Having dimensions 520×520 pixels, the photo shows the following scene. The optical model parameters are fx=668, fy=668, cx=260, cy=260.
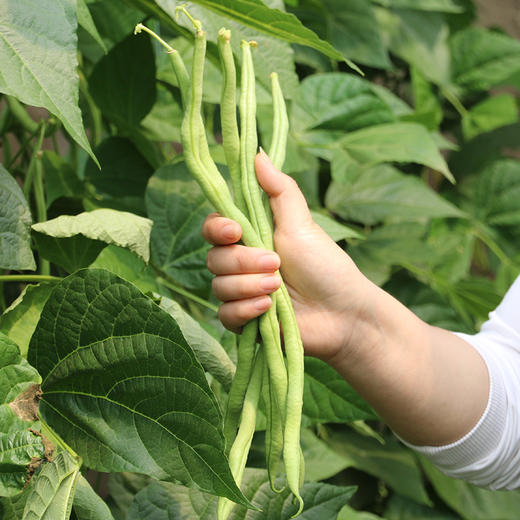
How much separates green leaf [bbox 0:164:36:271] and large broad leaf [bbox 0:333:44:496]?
70 millimetres

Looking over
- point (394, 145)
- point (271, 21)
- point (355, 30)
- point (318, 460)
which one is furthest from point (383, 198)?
point (271, 21)

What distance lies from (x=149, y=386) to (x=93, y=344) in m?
0.04

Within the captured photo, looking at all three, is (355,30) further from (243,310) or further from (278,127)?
(243,310)

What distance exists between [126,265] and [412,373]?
290mm

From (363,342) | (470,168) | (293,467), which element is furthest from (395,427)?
(470,168)

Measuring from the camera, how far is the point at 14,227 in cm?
42

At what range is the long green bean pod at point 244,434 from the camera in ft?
1.23

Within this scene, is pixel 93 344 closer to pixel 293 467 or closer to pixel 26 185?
pixel 293 467

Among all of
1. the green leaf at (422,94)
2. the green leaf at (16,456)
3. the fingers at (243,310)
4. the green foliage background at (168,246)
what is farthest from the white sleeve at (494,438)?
the green leaf at (422,94)

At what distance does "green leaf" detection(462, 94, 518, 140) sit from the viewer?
132 centimetres

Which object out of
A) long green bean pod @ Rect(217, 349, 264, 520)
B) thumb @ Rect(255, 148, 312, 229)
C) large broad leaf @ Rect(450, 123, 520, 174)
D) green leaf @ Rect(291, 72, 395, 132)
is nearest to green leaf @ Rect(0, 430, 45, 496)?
Result: long green bean pod @ Rect(217, 349, 264, 520)

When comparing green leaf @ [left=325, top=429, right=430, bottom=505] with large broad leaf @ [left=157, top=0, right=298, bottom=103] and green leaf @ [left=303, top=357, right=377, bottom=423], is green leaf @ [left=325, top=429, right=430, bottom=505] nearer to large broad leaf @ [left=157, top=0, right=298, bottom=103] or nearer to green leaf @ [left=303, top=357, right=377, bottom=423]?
green leaf @ [left=303, top=357, right=377, bottom=423]

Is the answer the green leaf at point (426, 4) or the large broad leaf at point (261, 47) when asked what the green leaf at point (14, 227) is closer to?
the large broad leaf at point (261, 47)

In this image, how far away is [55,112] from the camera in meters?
0.34
